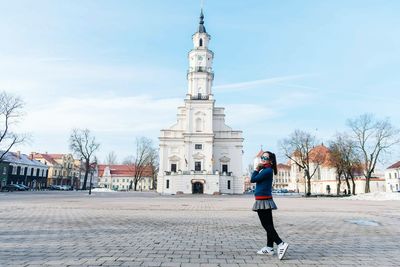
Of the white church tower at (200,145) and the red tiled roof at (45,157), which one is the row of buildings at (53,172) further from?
the white church tower at (200,145)

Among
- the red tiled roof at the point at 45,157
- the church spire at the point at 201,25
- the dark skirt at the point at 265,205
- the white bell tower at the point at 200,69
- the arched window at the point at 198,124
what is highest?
the church spire at the point at 201,25

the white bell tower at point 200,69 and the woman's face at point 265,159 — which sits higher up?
the white bell tower at point 200,69

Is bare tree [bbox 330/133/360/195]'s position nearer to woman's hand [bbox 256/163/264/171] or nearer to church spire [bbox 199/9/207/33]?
church spire [bbox 199/9/207/33]

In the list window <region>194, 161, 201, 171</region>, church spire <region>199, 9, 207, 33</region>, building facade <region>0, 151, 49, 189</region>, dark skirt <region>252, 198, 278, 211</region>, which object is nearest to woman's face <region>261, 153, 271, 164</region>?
dark skirt <region>252, 198, 278, 211</region>

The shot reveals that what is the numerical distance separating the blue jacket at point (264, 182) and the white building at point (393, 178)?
292 ft

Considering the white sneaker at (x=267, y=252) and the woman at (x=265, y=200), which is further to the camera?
the white sneaker at (x=267, y=252)

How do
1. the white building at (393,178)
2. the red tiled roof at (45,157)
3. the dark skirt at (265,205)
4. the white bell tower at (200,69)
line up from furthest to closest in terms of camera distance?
1. the red tiled roof at (45,157)
2. the white building at (393,178)
3. the white bell tower at (200,69)
4. the dark skirt at (265,205)

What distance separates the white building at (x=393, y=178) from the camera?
81.0m

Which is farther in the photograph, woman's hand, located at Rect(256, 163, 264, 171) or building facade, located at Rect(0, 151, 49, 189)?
building facade, located at Rect(0, 151, 49, 189)

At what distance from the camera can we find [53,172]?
94.8 metres

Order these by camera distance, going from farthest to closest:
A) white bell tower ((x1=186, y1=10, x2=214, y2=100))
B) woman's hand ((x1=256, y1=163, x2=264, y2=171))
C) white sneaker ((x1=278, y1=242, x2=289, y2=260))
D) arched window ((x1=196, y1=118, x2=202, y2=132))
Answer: white bell tower ((x1=186, y1=10, x2=214, y2=100)) < arched window ((x1=196, y1=118, x2=202, y2=132)) < woman's hand ((x1=256, y1=163, x2=264, y2=171)) < white sneaker ((x1=278, y1=242, x2=289, y2=260))

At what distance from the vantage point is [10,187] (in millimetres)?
53438

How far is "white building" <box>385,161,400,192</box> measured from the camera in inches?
3189

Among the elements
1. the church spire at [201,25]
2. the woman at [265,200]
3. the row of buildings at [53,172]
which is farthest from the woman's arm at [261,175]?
the church spire at [201,25]
